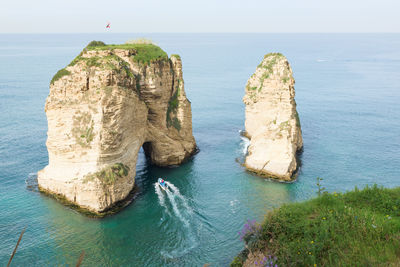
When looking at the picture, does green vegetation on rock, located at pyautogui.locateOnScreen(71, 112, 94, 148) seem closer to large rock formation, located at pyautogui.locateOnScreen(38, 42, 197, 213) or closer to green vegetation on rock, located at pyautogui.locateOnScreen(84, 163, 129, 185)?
large rock formation, located at pyautogui.locateOnScreen(38, 42, 197, 213)

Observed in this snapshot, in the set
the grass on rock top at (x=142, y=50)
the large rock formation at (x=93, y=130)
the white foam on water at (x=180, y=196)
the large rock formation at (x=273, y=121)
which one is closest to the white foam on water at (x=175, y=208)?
the white foam on water at (x=180, y=196)

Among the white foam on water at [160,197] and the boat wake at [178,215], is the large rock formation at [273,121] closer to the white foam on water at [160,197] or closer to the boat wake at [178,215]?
the boat wake at [178,215]

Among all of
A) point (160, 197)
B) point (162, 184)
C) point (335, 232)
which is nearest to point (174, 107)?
point (162, 184)

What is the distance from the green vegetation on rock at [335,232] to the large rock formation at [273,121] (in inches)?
756

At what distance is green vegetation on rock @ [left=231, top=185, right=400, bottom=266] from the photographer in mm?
14531

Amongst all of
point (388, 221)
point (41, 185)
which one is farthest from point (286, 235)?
point (41, 185)

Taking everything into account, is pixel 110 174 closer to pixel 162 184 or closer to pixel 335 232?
pixel 162 184

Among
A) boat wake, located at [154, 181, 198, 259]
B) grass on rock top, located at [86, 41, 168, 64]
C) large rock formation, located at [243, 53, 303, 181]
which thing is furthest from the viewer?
large rock formation, located at [243, 53, 303, 181]

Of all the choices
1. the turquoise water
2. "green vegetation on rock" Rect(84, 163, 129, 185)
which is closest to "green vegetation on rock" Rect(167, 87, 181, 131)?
the turquoise water

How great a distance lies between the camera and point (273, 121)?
4288 centimetres

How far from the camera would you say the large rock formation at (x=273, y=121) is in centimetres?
3984

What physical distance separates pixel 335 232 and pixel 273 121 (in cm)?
2764

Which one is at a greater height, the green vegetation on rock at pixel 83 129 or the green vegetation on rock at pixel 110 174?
the green vegetation on rock at pixel 83 129

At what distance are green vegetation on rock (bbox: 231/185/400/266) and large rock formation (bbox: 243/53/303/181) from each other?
19.2 m
